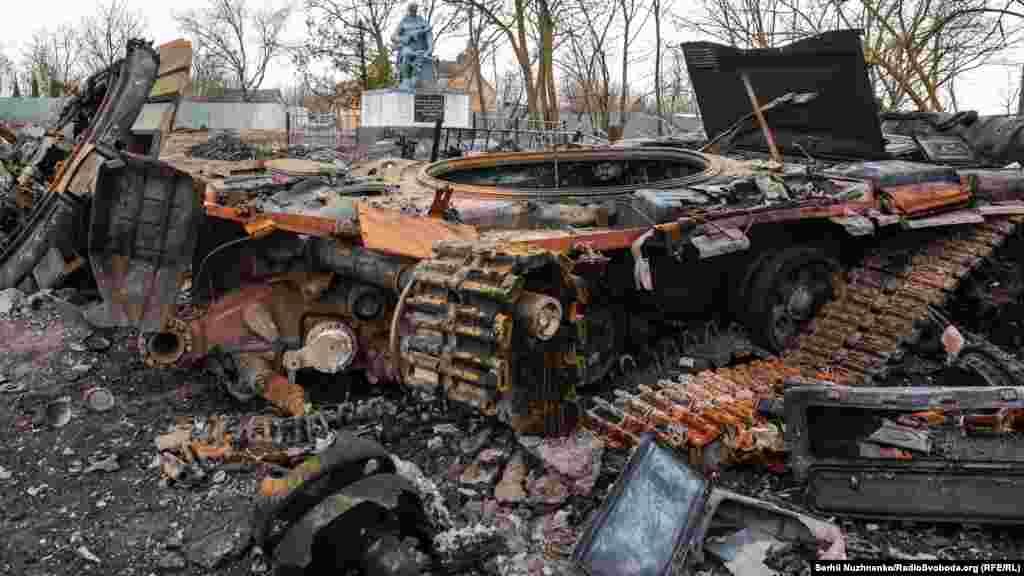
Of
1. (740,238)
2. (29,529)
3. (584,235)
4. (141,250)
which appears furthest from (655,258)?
(29,529)

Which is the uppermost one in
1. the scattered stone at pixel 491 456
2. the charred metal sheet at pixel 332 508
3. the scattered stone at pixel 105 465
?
the charred metal sheet at pixel 332 508

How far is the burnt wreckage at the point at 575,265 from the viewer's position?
408cm

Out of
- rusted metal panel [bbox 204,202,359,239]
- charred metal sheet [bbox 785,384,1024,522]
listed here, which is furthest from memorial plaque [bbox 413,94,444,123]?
charred metal sheet [bbox 785,384,1024,522]

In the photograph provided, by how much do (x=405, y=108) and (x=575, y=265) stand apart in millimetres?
18074

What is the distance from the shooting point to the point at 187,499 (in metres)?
4.50

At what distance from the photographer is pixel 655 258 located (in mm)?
5824

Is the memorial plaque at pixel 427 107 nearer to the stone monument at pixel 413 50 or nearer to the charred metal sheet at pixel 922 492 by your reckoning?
the stone monument at pixel 413 50

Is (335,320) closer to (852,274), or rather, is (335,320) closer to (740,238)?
(740,238)

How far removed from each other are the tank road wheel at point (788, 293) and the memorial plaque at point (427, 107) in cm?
1639

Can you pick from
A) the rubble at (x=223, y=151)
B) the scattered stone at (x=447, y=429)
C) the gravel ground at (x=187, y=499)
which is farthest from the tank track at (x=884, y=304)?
the rubble at (x=223, y=151)

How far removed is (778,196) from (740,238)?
0.95m

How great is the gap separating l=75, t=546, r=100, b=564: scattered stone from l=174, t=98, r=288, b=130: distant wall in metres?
32.4

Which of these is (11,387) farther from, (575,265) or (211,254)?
(575,265)

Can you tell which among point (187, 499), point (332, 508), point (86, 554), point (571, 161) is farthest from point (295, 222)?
point (571, 161)
